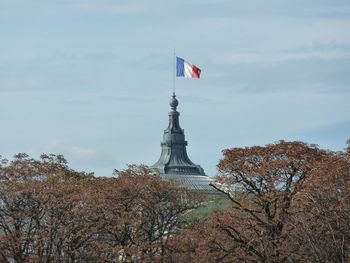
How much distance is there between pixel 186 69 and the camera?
114 metres

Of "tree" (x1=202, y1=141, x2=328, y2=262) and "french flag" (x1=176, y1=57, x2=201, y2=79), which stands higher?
"french flag" (x1=176, y1=57, x2=201, y2=79)

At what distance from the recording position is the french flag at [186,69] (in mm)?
112375

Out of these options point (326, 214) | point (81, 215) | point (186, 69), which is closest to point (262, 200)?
point (326, 214)

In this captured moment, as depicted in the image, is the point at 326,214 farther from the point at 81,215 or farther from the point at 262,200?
the point at 81,215

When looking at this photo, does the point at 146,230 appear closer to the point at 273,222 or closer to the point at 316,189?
the point at 273,222

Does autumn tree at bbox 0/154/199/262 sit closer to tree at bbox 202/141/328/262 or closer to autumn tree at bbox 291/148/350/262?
tree at bbox 202/141/328/262

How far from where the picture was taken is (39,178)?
3278 inches

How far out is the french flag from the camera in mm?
112375

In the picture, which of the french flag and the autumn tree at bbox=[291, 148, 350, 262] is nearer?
the autumn tree at bbox=[291, 148, 350, 262]

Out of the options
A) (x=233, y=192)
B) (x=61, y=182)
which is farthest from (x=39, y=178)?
(x=233, y=192)

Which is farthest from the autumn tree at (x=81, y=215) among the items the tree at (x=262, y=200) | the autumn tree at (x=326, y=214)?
the autumn tree at (x=326, y=214)

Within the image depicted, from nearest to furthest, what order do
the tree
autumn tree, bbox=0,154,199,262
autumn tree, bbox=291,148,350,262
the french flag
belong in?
autumn tree, bbox=291,148,350,262, the tree, autumn tree, bbox=0,154,199,262, the french flag

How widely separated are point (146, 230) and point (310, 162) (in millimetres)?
12861

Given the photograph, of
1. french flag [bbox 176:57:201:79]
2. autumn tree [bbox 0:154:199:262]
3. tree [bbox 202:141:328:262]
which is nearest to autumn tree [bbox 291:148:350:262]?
tree [bbox 202:141:328:262]
